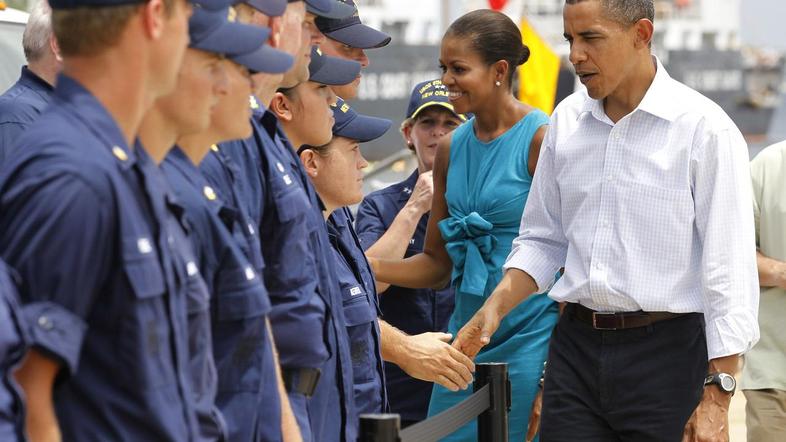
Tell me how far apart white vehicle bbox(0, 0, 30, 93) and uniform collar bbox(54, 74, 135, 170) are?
12.4 feet

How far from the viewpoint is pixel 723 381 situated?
393 cm

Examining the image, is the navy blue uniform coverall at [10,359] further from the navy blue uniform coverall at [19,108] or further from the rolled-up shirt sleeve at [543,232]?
the rolled-up shirt sleeve at [543,232]

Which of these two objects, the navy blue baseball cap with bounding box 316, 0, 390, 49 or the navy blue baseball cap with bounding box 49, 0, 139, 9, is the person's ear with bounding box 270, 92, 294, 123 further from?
the navy blue baseball cap with bounding box 49, 0, 139, 9

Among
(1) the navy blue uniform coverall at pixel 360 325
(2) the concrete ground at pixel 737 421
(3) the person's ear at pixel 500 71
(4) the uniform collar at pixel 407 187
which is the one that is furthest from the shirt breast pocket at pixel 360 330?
(2) the concrete ground at pixel 737 421

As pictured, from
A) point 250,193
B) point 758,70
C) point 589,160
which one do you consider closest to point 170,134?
point 250,193

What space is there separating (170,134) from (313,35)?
6.35 feet

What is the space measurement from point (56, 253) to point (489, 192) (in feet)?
10.1

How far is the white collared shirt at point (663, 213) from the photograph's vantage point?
404cm

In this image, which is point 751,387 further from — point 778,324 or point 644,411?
point 644,411

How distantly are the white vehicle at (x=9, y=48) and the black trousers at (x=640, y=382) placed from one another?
9.44ft

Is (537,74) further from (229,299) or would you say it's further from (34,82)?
(229,299)

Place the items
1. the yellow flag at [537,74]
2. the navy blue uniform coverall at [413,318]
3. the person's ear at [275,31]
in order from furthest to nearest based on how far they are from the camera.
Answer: the yellow flag at [537,74], the navy blue uniform coverall at [413,318], the person's ear at [275,31]

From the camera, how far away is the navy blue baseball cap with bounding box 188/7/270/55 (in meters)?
2.52

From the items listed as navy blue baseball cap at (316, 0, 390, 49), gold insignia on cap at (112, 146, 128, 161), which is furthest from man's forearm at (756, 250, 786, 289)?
gold insignia on cap at (112, 146, 128, 161)
